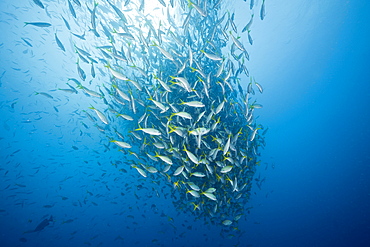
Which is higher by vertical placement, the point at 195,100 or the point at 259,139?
the point at 195,100

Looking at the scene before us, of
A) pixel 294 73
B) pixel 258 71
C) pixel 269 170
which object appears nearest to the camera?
pixel 258 71

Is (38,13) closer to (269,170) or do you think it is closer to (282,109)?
(282,109)

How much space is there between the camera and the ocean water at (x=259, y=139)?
45.4ft

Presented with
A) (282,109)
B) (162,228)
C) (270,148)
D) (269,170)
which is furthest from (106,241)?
(282,109)

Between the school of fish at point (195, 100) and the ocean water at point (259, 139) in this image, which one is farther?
the ocean water at point (259, 139)

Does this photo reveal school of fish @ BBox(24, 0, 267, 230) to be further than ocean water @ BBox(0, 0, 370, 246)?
No

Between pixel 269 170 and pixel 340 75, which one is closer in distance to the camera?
pixel 340 75

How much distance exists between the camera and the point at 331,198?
29281mm

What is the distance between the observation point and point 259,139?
10.5 meters

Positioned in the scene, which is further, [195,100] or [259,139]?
[259,139]

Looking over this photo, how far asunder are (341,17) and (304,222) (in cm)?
2905

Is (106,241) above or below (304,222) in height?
above

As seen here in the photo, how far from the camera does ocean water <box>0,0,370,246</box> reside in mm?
13852

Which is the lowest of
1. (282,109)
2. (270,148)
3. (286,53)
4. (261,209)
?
(261,209)
